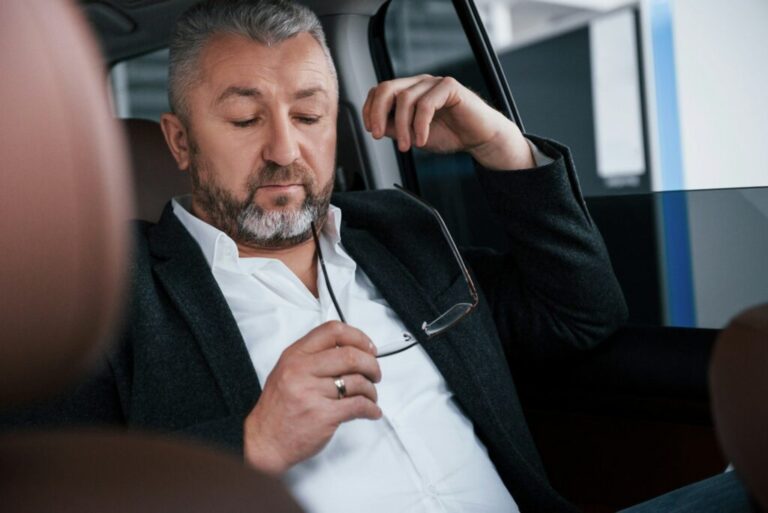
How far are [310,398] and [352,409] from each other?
2.2 inches

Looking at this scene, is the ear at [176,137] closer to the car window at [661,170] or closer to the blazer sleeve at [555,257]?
the blazer sleeve at [555,257]

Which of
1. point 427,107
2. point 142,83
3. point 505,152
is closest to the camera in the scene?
point 427,107

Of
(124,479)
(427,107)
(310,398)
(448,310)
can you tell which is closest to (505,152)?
(427,107)

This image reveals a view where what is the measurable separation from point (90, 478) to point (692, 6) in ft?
6.68

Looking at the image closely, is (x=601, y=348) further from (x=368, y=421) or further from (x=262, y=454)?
(x=262, y=454)

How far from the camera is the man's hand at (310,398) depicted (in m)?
1.01

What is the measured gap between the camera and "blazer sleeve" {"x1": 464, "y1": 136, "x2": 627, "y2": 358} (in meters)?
1.41

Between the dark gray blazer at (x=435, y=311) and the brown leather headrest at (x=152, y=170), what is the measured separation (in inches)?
9.0

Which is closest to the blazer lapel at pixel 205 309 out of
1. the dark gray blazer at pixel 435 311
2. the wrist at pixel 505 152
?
the dark gray blazer at pixel 435 311

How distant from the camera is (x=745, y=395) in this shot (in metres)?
0.55

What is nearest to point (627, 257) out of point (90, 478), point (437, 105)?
point (437, 105)

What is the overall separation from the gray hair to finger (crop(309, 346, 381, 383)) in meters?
0.60

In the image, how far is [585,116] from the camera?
3.62 metres

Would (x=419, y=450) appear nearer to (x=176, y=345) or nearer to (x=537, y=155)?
(x=176, y=345)
